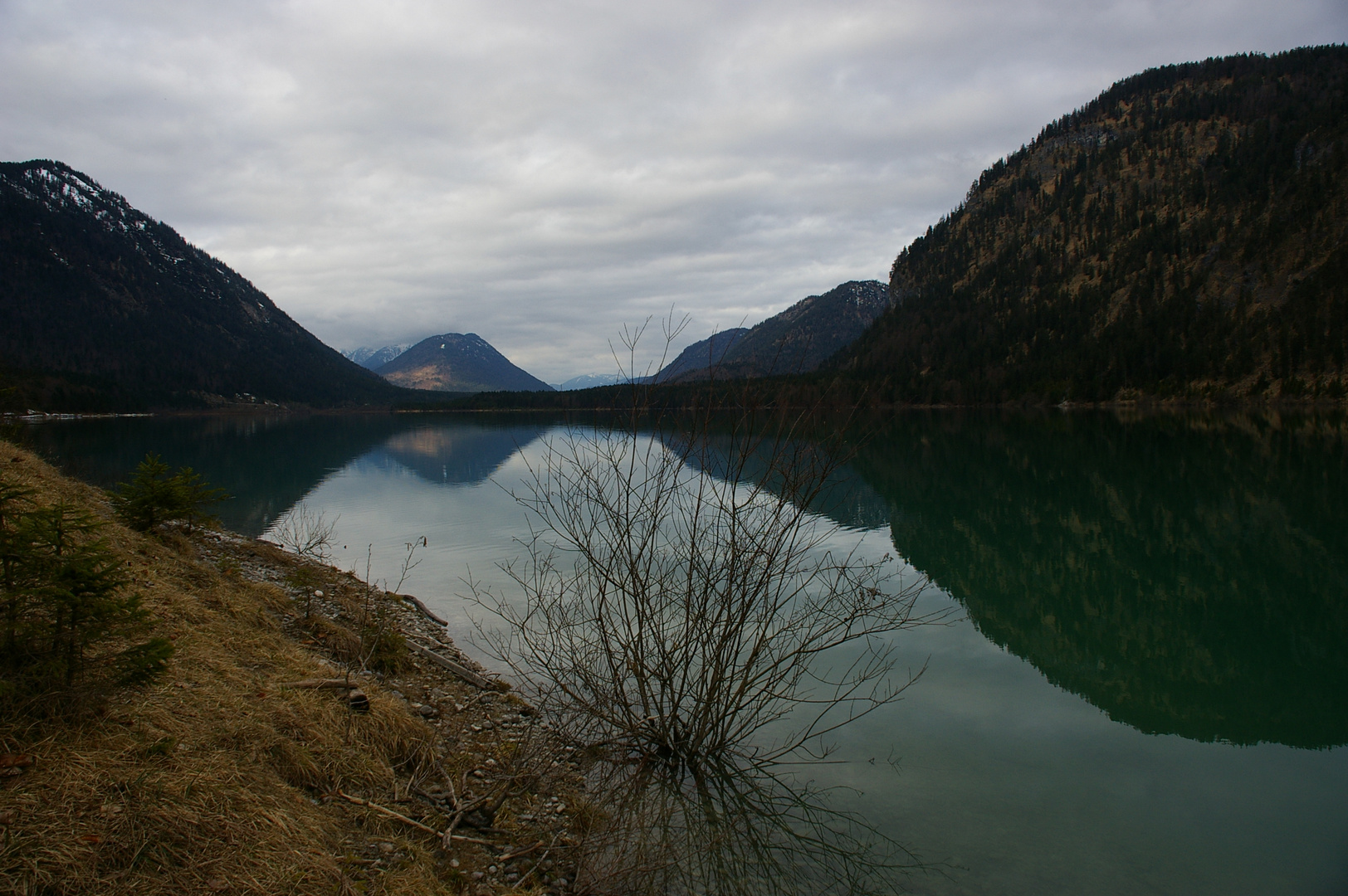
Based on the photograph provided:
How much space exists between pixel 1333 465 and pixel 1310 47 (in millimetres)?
180737

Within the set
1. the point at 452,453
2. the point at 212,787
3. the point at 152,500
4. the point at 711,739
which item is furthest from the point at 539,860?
the point at 452,453

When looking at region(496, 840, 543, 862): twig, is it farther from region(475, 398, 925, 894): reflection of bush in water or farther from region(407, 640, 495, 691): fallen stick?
Answer: region(407, 640, 495, 691): fallen stick

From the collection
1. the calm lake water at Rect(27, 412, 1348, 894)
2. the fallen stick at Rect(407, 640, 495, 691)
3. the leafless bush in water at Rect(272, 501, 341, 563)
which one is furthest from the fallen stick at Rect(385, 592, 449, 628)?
the leafless bush in water at Rect(272, 501, 341, 563)

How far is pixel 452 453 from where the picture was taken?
46.4 m

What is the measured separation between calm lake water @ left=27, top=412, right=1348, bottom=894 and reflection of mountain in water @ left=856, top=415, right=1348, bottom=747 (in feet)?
0.19

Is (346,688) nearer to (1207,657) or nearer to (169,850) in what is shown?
(169,850)

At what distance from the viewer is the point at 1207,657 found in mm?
9766

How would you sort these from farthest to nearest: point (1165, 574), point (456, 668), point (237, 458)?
1. point (237, 458)
2. point (1165, 574)
3. point (456, 668)

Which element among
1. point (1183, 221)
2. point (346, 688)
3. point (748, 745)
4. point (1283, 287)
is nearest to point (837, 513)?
point (748, 745)

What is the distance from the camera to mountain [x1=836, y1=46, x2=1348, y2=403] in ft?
273

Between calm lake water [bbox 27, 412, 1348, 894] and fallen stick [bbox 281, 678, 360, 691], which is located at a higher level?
fallen stick [bbox 281, 678, 360, 691]

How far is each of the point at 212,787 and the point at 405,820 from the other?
1.22 meters

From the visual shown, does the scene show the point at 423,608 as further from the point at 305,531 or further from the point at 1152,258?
the point at 1152,258

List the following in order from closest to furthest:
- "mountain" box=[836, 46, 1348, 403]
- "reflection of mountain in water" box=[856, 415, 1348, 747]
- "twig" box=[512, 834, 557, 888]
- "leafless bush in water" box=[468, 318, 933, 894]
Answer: "twig" box=[512, 834, 557, 888] < "leafless bush in water" box=[468, 318, 933, 894] < "reflection of mountain in water" box=[856, 415, 1348, 747] < "mountain" box=[836, 46, 1348, 403]
